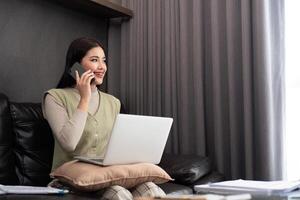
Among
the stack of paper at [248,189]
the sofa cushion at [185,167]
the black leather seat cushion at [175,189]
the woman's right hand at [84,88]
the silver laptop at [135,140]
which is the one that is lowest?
the black leather seat cushion at [175,189]

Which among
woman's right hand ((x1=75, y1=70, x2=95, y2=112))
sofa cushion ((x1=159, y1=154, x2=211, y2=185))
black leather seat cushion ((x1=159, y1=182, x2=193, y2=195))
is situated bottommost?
black leather seat cushion ((x1=159, y1=182, x2=193, y2=195))

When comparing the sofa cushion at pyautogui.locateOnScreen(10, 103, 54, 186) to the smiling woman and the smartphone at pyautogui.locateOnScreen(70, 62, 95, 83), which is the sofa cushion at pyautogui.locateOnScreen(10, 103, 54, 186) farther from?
the smiling woman

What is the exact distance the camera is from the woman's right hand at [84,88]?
1.69 meters

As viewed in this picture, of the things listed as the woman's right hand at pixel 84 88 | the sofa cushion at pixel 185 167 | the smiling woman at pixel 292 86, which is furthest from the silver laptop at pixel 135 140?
the smiling woman at pixel 292 86

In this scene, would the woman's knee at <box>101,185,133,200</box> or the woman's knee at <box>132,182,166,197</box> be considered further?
the woman's knee at <box>132,182,166,197</box>

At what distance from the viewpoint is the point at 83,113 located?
164cm

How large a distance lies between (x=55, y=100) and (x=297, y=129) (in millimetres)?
1424

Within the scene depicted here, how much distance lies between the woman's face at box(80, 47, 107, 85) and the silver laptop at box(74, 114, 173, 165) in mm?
542

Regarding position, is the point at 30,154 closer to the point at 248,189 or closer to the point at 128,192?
the point at 128,192

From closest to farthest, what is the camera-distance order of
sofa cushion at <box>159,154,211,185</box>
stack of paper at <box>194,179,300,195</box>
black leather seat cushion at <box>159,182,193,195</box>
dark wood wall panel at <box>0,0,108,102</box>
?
A: 1. stack of paper at <box>194,179,300,195</box>
2. black leather seat cushion at <box>159,182,193,195</box>
3. sofa cushion at <box>159,154,211,185</box>
4. dark wood wall panel at <box>0,0,108,102</box>

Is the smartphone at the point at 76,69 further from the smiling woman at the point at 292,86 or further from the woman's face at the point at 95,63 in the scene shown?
the smiling woman at the point at 292,86

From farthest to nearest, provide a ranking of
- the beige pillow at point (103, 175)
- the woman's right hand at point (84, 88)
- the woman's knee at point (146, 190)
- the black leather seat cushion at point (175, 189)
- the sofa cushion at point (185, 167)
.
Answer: the sofa cushion at point (185, 167) < the black leather seat cushion at point (175, 189) < the woman's right hand at point (84, 88) < the woman's knee at point (146, 190) < the beige pillow at point (103, 175)

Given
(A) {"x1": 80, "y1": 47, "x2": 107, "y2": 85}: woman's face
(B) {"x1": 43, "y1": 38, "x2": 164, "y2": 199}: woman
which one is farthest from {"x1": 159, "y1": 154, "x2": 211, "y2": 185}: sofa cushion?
(A) {"x1": 80, "y1": 47, "x2": 107, "y2": 85}: woman's face

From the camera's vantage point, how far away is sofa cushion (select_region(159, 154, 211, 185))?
6.61 feet
